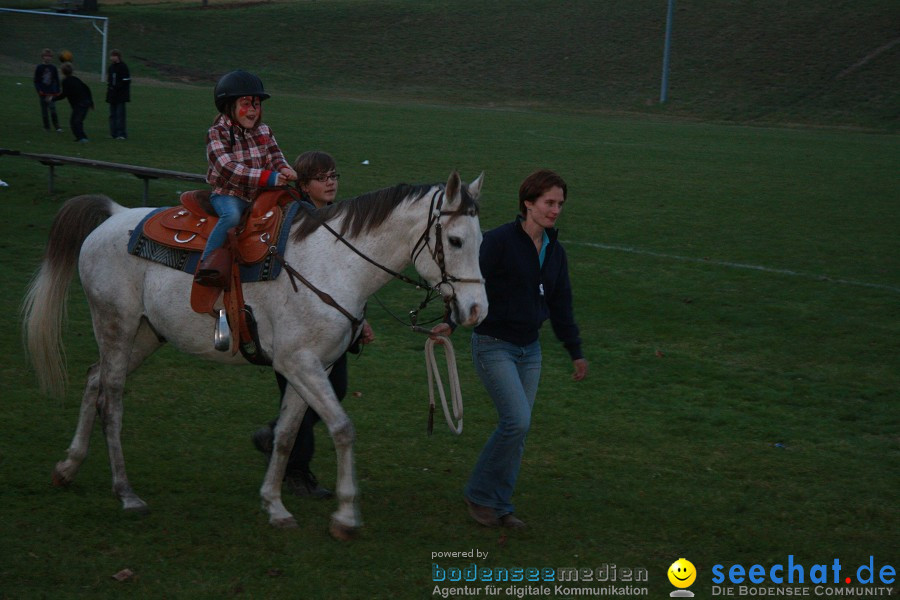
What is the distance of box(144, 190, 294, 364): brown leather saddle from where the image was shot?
19.1 ft

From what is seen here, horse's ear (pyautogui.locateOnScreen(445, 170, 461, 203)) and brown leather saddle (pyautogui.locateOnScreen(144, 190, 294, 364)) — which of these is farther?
brown leather saddle (pyautogui.locateOnScreen(144, 190, 294, 364))

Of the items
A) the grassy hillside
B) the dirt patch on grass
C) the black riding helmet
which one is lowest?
the black riding helmet

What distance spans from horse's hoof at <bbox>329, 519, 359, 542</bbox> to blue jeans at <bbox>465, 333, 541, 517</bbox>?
783mm

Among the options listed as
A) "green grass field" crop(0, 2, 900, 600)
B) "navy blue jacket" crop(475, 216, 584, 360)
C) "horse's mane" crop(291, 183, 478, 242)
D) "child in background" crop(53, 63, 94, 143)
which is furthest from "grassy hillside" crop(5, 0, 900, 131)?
"horse's mane" crop(291, 183, 478, 242)

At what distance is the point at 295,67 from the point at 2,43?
16.0 m

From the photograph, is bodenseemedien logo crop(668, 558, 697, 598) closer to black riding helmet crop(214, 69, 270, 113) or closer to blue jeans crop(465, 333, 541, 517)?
blue jeans crop(465, 333, 541, 517)

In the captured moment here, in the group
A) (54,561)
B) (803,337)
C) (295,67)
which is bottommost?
(54,561)

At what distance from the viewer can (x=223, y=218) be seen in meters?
5.82

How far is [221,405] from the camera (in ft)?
26.3

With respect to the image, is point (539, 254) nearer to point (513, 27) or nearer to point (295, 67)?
point (295, 67)

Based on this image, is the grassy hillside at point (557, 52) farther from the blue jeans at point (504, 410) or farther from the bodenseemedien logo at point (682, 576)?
the bodenseemedien logo at point (682, 576)

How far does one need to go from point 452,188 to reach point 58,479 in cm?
323

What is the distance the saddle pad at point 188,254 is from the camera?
582cm

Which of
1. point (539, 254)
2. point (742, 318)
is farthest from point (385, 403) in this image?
point (742, 318)
